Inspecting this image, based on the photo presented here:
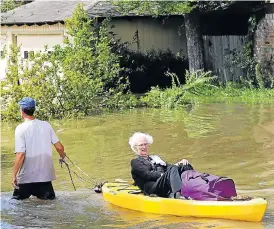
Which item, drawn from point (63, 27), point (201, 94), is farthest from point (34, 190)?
point (63, 27)

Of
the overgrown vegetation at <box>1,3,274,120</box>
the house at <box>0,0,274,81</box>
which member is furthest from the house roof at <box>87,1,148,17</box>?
the overgrown vegetation at <box>1,3,274,120</box>

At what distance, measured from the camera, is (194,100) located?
2400 centimetres

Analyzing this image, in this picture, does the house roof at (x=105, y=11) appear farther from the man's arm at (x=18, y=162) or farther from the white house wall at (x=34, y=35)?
the man's arm at (x=18, y=162)

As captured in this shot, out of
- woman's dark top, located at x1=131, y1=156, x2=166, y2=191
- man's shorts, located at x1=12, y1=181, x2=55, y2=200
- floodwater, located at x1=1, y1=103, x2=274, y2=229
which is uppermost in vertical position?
woman's dark top, located at x1=131, y1=156, x2=166, y2=191

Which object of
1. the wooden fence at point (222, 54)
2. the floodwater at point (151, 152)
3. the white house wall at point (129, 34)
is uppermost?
the white house wall at point (129, 34)

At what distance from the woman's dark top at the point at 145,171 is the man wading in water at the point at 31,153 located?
1.06 metres

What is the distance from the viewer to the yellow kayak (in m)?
9.20

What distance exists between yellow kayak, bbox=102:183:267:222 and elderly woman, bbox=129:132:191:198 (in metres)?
0.16

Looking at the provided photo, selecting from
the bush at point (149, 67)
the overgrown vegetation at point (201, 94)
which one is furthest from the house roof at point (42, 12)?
the overgrown vegetation at point (201, 94)

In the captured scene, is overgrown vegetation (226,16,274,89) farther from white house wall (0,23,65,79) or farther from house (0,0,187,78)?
white house wall (0,23,65,79)

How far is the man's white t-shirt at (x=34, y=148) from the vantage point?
10156mm

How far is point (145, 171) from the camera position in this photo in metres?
10.2

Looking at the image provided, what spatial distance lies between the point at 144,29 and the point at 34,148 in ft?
63.7

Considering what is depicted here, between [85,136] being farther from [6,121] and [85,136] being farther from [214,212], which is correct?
[214,212]
